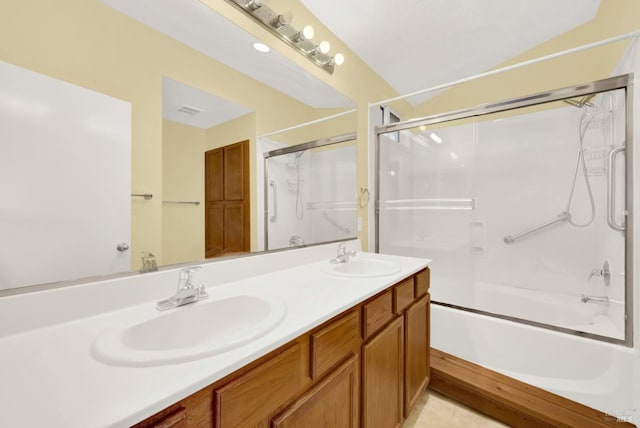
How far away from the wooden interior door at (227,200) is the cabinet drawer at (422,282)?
92 cm

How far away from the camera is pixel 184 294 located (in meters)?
0.81

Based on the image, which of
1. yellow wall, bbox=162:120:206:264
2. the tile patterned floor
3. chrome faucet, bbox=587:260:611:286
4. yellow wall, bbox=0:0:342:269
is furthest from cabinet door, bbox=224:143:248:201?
chrome faucet, bbox=587:260:611:286

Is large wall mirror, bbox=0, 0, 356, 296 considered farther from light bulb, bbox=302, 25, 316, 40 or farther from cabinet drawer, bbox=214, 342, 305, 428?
cabinet drawer, bbox=214, 342, 305, 428

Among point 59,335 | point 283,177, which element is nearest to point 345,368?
point 59,335

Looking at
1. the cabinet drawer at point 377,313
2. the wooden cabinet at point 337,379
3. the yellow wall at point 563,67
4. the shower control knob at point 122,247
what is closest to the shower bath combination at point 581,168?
the yellow wall at point 563,67

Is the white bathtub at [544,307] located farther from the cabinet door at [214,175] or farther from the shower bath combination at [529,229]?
the cabinet door at [214,175]

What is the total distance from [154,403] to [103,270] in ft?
1.94

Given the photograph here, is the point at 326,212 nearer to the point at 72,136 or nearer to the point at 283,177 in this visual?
the point at 283,177

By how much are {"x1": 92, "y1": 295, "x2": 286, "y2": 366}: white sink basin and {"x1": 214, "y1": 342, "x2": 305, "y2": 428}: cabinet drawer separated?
0.24ft

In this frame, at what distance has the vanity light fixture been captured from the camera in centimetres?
122

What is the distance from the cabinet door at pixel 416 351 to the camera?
1.25 m

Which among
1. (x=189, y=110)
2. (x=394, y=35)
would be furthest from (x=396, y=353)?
(x=394, y=35)

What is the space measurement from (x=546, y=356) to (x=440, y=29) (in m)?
2.40

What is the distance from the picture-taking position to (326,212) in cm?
171
